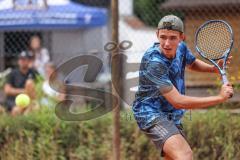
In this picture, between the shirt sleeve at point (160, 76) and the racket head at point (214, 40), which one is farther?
the racket head at point (214, 40)

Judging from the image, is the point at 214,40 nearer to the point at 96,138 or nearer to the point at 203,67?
the point at 203,67

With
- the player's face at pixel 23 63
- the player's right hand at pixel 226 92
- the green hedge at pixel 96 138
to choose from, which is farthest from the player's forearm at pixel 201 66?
the player's face at pixel 23 63

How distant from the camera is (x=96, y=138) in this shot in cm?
820

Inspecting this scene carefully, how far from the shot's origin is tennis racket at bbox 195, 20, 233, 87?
20.5 feet

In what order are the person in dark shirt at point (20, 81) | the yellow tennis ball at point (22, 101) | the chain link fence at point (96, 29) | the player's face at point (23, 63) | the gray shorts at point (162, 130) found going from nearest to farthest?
the gray shorts at point (162, 130)
the chain link fence at point (96, 29)
the yellow tennis ball at point (22, 101)
the person in dark shirt at point (20, 81)
the player's face at point (23, 63)

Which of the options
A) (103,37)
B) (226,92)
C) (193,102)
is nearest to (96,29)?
(103,37)

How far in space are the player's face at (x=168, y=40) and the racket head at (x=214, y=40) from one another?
417 millimetres

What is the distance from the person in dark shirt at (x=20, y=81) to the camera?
966 centimetres

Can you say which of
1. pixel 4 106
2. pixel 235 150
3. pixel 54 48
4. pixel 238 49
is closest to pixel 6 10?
pixel 54 48

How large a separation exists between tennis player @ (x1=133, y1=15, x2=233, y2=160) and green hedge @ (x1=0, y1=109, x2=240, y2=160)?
1.61m

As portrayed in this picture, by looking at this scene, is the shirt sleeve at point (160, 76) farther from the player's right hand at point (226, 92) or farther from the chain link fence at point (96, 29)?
the chain link fence at point (96, 29)

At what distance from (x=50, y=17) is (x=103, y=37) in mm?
953

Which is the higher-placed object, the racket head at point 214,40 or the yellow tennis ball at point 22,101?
the racket head at point 214,40

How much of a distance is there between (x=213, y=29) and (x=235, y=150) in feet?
5.99
